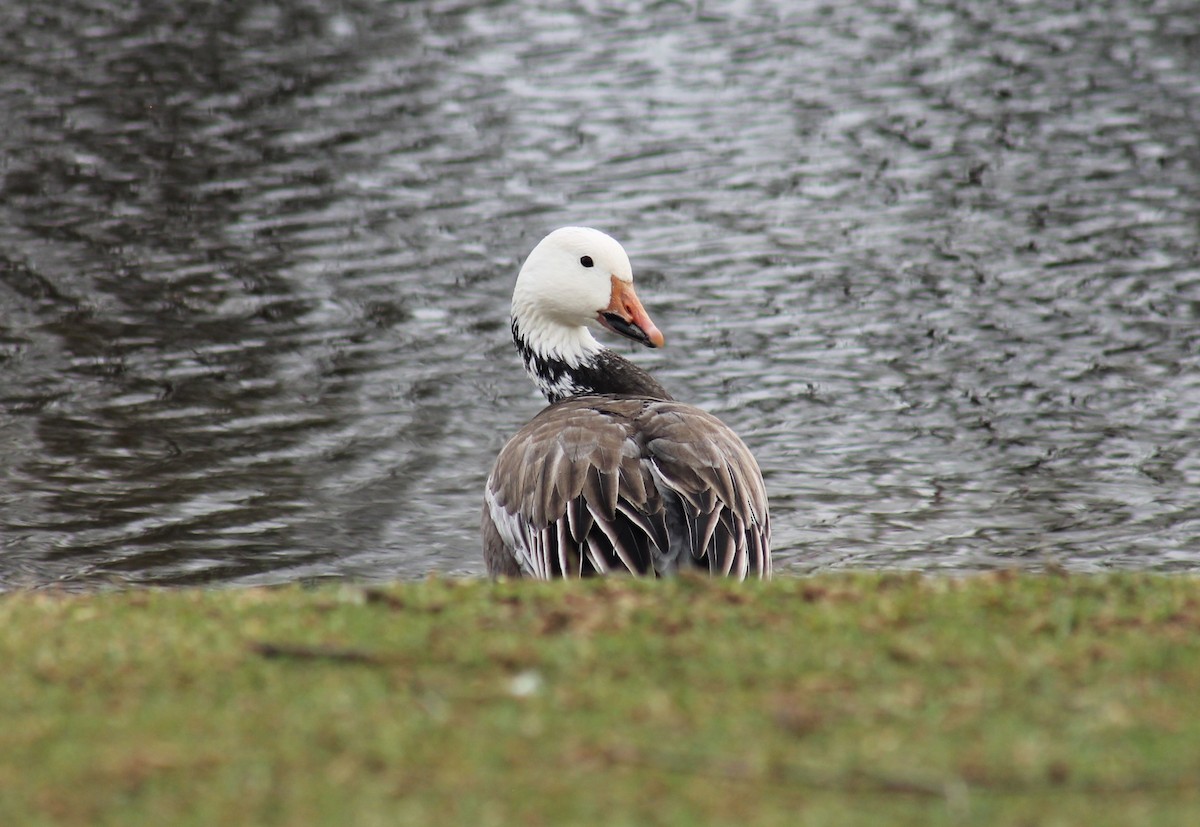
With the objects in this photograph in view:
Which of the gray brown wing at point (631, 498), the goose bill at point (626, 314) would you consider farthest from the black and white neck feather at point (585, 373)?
the gray brown wing at point (631, 498)

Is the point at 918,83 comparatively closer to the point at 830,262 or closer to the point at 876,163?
A: the point at 876,163

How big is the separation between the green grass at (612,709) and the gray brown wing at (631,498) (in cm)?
141

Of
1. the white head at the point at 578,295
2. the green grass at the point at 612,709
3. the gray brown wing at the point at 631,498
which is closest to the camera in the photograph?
the green grass at the point at 612,709

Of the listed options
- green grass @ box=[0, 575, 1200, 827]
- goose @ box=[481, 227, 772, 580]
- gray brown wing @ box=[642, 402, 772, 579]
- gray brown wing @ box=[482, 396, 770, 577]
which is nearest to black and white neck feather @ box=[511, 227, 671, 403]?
goose @ box=[481, 227, 772, 580]

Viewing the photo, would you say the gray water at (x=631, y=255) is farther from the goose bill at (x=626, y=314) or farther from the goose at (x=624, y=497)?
the goose at (x=624, y=497)

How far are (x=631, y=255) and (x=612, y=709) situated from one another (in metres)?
11.0

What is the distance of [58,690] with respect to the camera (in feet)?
13.6

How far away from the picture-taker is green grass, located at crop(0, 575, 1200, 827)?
345 centimetres

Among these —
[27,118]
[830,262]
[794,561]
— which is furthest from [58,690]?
[27,118]

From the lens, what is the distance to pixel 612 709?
153 inches

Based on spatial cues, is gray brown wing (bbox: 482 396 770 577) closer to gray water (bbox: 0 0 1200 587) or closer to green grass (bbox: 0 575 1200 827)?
green grass (bbox: 0 575 1200 827)

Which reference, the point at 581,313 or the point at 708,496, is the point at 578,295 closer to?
the point at 581,313

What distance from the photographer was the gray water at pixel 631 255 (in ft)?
33.4

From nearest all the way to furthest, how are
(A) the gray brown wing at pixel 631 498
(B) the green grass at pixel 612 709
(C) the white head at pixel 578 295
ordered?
(B) the green grass at pixel 612 709
(A) the gray brown wing at pixel 631 498
(C) the white head at pixel 578 295
